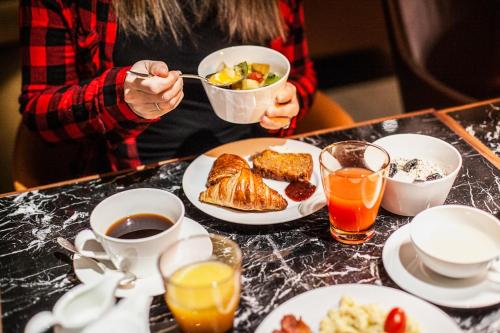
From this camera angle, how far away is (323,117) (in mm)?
2277

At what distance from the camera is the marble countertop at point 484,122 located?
172cm

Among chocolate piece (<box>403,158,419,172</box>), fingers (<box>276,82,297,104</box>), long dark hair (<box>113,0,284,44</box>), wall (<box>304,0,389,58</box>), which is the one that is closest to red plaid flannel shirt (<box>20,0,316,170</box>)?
long dark hair (<box>113,0,284,44</box>)

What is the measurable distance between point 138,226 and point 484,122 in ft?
3.69

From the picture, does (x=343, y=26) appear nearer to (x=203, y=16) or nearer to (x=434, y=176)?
(x=203, y=16)

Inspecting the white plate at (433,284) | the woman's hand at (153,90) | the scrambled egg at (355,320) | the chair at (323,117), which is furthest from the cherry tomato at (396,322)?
the chair at (323,117)

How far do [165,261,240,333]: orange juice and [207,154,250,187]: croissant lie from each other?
16.4 inches

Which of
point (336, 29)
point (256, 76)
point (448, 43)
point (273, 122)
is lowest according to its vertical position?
point (336, 29)

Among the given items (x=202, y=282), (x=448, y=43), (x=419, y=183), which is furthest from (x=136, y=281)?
(x=448, y=43)

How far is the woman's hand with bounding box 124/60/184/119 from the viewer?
143cm

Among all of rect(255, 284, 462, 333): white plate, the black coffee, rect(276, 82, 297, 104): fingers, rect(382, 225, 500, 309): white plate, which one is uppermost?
rect(276, 82, 297, 104): fingers

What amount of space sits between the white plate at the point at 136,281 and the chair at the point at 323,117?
1014 millimetres

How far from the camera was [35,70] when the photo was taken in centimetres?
181

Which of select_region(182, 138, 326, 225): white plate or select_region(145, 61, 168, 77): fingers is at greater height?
select_region(145, 61, 168, 77): fingers

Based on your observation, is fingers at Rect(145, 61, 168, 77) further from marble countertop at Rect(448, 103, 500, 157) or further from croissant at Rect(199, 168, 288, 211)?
marble countertop at Rect(448, 103, 500, 157)
